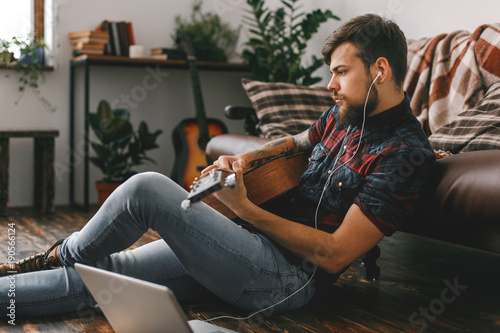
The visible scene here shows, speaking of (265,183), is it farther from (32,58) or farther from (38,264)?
(32,58)

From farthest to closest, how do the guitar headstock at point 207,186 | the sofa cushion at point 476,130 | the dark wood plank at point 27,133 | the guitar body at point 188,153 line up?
the guitar body at point 188,153
the dark wood plank at point 27,133
the sofa cushion at point 476,130
the guitar headstock at point 207,186

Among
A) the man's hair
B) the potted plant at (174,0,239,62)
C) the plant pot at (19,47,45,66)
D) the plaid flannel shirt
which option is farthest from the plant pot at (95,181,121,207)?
the man's hair

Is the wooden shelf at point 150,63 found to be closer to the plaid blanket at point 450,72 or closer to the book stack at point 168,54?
the book stack at point 168,54

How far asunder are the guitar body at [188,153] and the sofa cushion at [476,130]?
73.6 inches

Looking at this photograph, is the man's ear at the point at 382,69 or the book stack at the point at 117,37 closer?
the man's ear at the point at 382,69

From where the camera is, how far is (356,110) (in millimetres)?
1520

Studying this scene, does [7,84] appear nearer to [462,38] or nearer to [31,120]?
[31,120]

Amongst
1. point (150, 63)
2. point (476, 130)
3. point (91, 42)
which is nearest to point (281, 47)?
point (150, 63)

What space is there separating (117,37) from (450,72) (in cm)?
218

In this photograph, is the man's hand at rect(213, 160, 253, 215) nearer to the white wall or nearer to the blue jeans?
the blue jeans

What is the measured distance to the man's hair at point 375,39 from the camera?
1.47m

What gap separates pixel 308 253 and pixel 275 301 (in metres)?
0.16

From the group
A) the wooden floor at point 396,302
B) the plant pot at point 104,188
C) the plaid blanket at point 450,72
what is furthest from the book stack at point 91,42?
the plaid blanket at point 450,72

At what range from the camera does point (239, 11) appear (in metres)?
4.30
